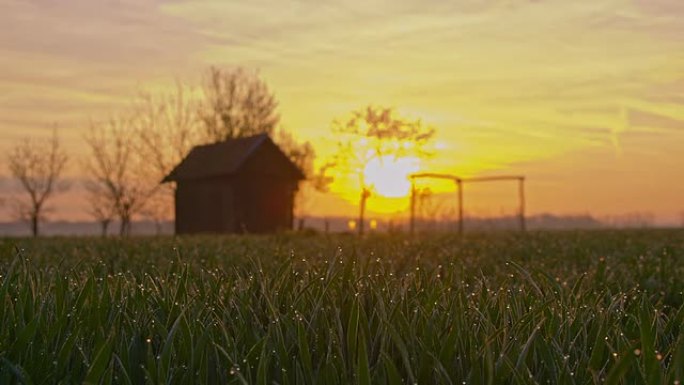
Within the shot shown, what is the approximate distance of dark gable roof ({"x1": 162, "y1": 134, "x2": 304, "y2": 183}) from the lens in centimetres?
4509

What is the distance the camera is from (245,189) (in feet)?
148

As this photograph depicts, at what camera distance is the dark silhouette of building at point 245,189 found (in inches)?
1768

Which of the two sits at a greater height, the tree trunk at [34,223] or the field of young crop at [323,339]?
the tree trunk at [34,223]

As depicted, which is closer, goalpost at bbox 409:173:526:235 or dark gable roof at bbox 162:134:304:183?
goalpost at bbox 409:173:526:235

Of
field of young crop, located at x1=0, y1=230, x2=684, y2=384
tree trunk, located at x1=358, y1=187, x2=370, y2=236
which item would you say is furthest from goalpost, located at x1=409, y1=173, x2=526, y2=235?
field of young crop, located at x1=0, y1=230, x2=684, y2=384

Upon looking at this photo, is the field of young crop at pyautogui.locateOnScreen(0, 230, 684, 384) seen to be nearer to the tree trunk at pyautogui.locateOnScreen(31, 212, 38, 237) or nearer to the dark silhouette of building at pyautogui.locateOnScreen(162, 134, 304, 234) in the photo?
the dark silhouette of building at pyautogui.locateOnScreen(162, 134, 304, 234)

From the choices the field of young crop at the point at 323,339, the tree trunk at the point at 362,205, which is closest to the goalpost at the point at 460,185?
the tree trunk at the point at 362,205

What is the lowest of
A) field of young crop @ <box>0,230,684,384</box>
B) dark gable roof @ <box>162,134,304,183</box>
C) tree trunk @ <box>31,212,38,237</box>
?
field of young crop @ <box>0,230,684,384</box>

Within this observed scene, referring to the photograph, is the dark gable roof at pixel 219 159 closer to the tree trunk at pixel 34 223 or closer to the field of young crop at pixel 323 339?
the tree trunk at pixel 34 223

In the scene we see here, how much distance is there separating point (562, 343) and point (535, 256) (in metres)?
6.89

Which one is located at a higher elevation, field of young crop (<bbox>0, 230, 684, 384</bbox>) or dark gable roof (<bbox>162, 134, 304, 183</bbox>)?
dark gable roof (<bbox>162, 134, 304, 183</bbox>)

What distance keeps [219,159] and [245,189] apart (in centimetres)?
337

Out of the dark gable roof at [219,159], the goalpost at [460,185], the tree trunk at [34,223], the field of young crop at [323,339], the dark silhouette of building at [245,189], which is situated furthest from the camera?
the tree trunk at [34,223]

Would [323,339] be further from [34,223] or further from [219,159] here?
[34,223]
